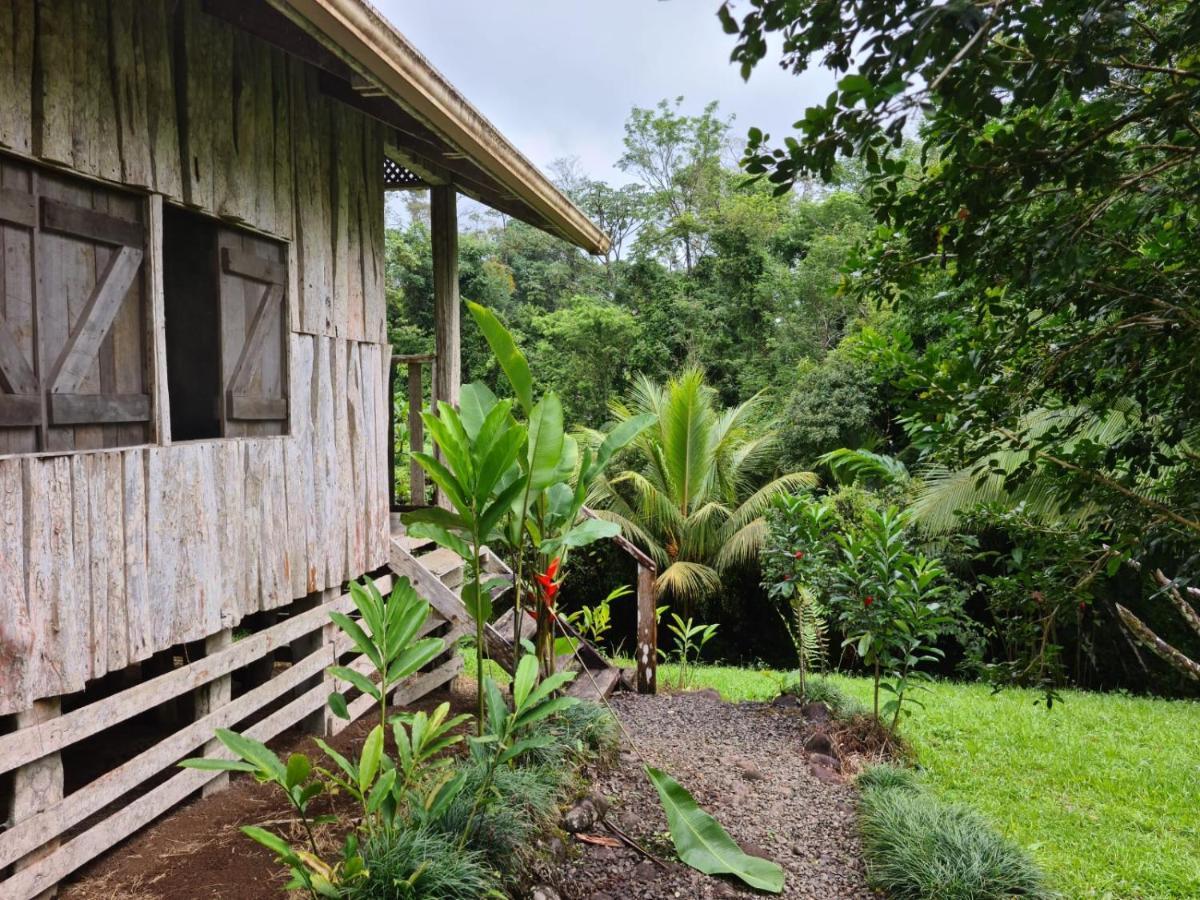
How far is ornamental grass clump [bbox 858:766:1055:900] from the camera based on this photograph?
3.35 meters

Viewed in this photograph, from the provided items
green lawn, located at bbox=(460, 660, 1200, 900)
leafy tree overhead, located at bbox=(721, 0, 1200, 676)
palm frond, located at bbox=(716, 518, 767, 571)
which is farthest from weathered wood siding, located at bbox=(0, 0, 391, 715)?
palm frond, located at bbox=(716, 518, 767, 571)

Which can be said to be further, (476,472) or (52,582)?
(476,472)

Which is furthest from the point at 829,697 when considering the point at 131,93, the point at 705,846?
the point at 131,93

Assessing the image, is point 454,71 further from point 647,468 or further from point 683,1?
point 683,1

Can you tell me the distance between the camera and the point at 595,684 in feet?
17.4

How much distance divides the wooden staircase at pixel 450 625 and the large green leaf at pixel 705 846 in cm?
128

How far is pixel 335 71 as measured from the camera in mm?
4035

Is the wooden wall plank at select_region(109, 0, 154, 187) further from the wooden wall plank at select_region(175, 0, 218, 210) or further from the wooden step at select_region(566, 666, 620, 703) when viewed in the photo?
the wooden step at select_region(566, 666, 620, 703)

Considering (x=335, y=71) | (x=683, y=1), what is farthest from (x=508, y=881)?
(x=335, y=71)

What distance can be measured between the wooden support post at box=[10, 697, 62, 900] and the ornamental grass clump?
10.6 ft

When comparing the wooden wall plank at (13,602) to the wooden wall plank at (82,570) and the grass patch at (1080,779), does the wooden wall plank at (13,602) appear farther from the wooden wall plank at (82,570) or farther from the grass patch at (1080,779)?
the grass patch at (1080,779)

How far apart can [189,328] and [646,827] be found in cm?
357

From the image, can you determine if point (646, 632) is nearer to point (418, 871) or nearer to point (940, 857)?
point (940, 857)

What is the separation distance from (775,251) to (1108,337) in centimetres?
1810
